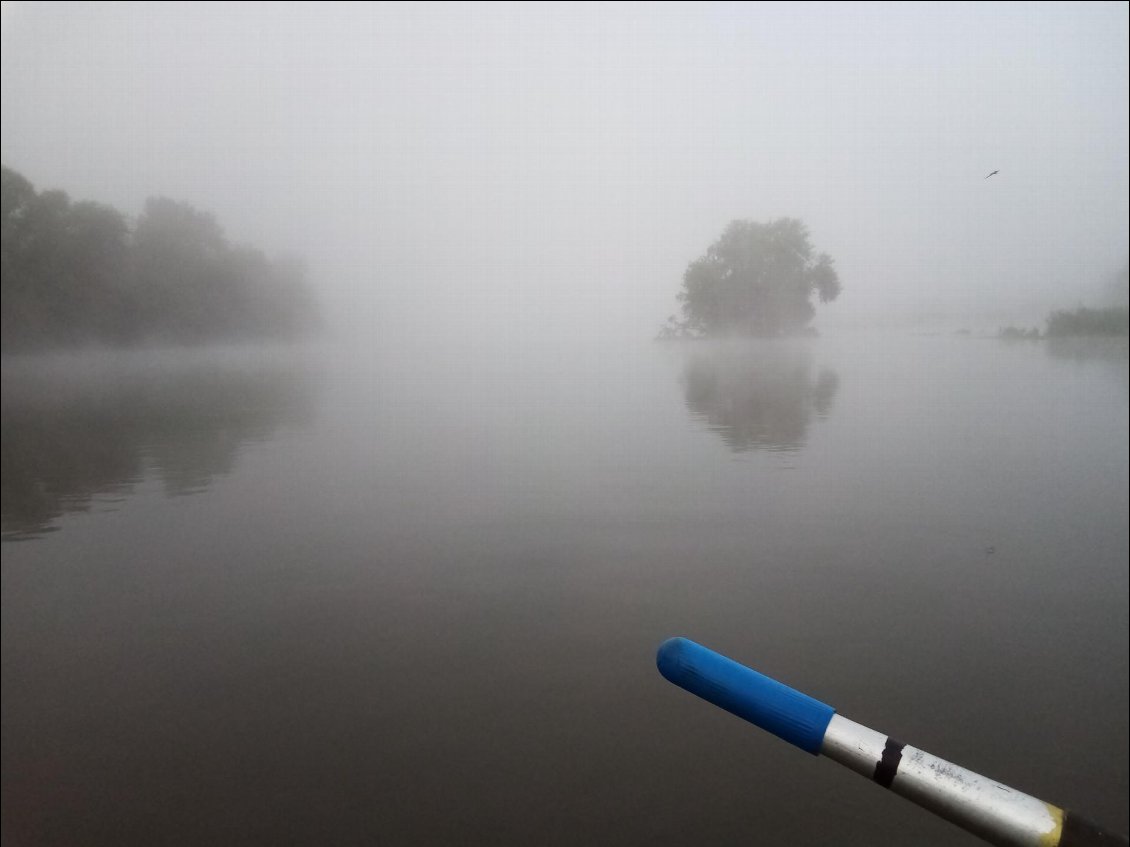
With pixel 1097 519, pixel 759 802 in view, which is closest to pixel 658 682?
pixel 759 802

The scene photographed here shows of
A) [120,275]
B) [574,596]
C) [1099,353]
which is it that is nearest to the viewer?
[574,596]

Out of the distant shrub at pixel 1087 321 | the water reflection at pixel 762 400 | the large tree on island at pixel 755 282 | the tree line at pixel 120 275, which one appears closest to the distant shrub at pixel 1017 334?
the distant shrub at pixel 1087 321

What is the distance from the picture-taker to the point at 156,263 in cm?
673

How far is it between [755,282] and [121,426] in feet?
25.0

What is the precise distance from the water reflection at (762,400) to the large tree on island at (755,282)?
34.4 inches

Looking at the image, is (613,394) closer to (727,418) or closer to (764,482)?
(727,418)

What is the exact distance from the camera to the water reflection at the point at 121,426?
5324mm

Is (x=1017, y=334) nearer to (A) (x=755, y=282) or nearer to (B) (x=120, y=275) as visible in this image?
(A) (x=755, y=282)

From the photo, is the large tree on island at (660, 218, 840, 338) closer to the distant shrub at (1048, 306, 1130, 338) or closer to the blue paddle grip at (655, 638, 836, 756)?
the blue paddle grip at (655, 638, 836, 756)

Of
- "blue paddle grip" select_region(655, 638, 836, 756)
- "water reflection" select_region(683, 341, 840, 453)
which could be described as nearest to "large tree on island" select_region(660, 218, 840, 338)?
"water reflection" select_region(683, 341, 840, 453)

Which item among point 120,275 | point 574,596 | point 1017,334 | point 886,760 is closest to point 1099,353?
point 1017,334

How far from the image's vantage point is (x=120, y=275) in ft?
22.8

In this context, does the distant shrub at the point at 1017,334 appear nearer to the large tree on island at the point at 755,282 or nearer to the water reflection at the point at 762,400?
the water reflection at the point at 762,400

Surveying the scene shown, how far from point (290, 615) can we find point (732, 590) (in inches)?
99.5
